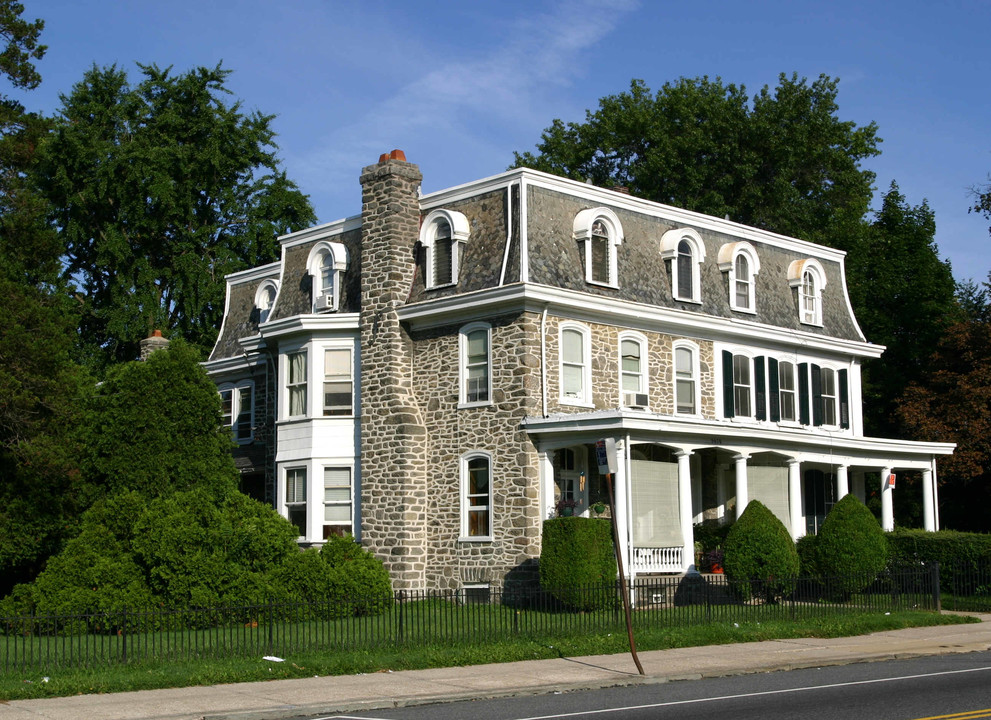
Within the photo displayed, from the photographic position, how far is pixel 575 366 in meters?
29.2

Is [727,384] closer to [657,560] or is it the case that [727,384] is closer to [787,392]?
[787,392]

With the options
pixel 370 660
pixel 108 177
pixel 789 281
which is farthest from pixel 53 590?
pixel 108 177

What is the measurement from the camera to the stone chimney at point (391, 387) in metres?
29.6

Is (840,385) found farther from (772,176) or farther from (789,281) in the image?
(772,176)

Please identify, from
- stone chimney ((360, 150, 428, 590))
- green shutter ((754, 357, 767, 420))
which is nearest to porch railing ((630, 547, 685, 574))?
stone chimney ((360, 150, 428, 590))

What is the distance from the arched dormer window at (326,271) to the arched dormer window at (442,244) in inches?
116

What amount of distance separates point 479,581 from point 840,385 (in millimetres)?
14252

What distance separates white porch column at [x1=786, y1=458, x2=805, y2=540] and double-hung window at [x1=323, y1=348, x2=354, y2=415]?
11701mm

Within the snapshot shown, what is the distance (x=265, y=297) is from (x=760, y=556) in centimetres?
1812

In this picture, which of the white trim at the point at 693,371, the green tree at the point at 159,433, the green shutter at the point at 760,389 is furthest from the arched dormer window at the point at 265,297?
the green shutter at the point at 760,389

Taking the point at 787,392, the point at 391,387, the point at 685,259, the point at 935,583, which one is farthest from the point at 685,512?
the point at 787,392

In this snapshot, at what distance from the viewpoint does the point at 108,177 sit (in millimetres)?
47000

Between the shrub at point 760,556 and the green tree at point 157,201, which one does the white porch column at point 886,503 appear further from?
the green tree at point 157,201

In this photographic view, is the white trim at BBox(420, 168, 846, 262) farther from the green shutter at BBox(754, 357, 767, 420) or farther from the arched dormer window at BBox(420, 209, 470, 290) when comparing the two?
the green shutter at BBox(754, 357, 767, 420)
